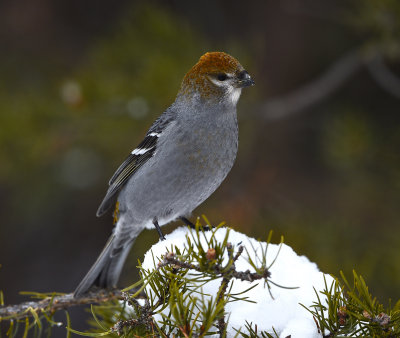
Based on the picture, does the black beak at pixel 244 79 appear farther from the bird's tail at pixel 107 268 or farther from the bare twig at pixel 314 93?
the bird's tail at pixel 107 268

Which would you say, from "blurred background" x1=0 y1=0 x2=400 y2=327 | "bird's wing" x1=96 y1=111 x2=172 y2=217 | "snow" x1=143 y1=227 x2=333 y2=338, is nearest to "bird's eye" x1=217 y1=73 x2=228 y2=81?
"bird's wing" x1=96 y1=111 x2=172 y2=217

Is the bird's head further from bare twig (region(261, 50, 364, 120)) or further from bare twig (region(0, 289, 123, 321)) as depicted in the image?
bare twig (region(0, 289, 123, 321))

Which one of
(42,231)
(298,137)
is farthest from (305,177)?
(42,231)

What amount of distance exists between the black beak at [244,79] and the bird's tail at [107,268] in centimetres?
124

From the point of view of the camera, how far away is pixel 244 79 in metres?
2.80

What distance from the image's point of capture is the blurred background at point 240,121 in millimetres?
3482

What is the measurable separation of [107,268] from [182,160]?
0.78 metres

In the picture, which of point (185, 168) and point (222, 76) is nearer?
point (185, 168)

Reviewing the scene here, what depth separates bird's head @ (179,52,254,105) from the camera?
2805mm

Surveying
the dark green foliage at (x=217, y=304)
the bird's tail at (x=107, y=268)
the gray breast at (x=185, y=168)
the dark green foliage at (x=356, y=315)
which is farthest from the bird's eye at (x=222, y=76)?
the dark green foliage at (x=356, y=315)

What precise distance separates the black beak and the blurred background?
0.80 m

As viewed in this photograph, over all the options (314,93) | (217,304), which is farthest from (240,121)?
(217,304)

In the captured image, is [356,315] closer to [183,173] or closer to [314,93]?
[183,173]

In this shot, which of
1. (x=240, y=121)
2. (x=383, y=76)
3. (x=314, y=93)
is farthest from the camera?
(x=240, y=121)
